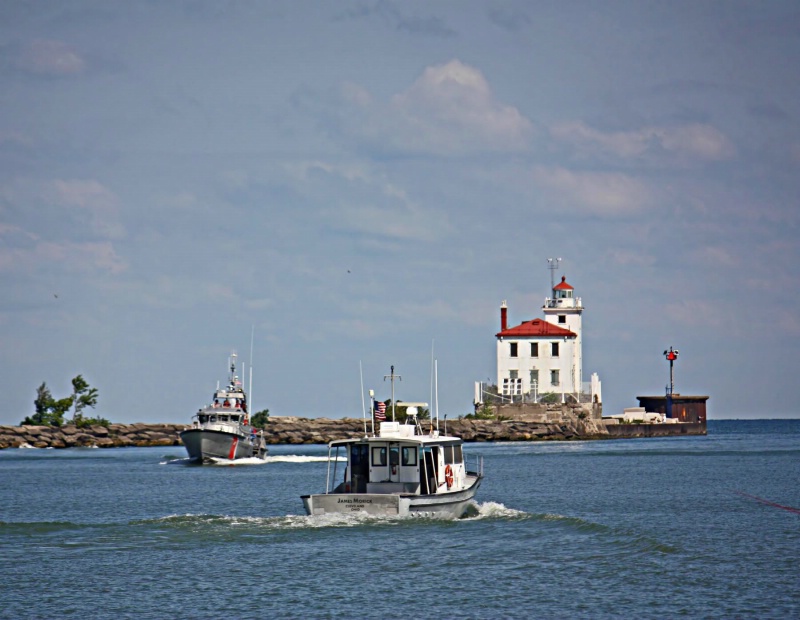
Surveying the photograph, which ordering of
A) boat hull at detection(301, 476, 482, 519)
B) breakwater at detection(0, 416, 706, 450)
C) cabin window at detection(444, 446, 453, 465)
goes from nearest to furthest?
boat hull at detection(301, 476, 482, 519)
cabin window at detection(444, 446, 453, 465)
breakwater at detection(0, 416, 706, 450)

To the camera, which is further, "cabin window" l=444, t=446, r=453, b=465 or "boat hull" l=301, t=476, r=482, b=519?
"cabin window" l=444, t=446, r=453, b=465

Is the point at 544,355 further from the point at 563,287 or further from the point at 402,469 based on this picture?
the point at 402,469

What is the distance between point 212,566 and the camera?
3228 cm

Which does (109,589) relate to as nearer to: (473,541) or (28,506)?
(473,541)

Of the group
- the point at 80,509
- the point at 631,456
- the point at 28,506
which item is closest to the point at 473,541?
the point at 80,509

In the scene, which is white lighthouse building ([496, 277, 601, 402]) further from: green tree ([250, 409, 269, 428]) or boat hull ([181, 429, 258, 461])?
boat hull ([181, 429, 258, 461])

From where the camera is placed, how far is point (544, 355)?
127625 mm

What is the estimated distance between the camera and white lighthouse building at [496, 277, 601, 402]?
12769 centimetres

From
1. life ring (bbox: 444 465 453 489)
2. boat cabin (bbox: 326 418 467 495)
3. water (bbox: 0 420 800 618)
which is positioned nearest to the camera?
water (bbox: 0 420 800 618)

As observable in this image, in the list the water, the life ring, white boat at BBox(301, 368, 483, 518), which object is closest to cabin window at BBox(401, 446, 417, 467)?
→ white boat at BBox(301, 368, 483, 518)

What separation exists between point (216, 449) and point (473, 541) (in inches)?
2021

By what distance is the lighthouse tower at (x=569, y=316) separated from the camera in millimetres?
128750

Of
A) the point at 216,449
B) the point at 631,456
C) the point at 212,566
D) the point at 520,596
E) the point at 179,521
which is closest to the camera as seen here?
the point at 520,596

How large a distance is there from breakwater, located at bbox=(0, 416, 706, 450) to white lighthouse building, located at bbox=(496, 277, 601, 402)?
391cm
